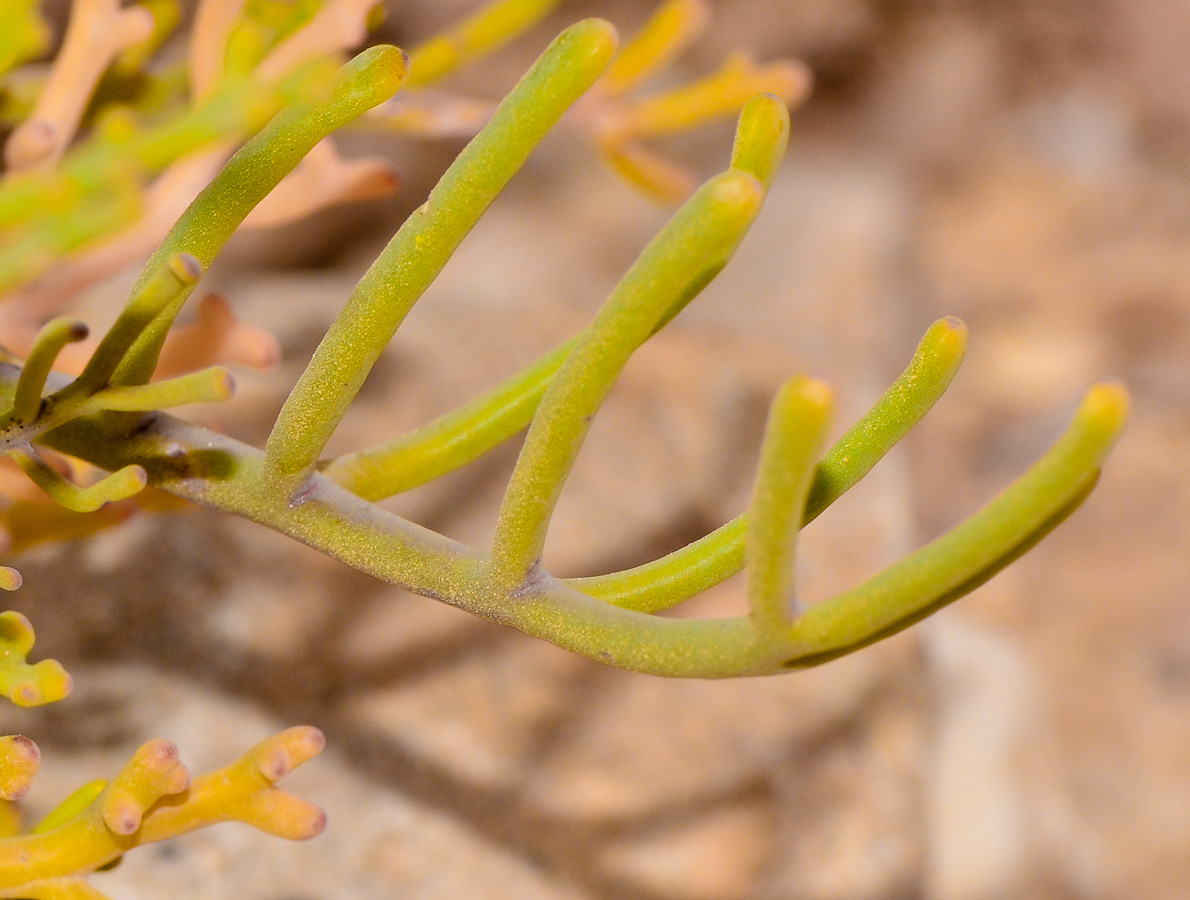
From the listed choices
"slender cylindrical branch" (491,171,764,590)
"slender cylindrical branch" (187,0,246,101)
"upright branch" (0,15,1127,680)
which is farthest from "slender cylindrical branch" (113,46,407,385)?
"slender cylindrical branch" (187,0,246,101)

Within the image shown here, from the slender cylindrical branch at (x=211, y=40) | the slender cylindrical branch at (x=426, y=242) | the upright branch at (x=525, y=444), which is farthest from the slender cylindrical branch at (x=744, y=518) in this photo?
the slender cylindrical branch at (x=211, y=40)

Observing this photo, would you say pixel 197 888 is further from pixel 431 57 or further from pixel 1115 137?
pixel 1115 137

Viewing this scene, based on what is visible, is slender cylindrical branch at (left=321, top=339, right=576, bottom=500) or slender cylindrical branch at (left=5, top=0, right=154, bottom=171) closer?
slender cylindrical branch at (left=321, top=339, right=576, bottom=500)

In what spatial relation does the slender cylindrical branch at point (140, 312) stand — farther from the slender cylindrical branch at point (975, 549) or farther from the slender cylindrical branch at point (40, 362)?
the slender cylindrical branch at point (975, 549)

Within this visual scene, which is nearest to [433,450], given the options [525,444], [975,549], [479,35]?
[525,444]

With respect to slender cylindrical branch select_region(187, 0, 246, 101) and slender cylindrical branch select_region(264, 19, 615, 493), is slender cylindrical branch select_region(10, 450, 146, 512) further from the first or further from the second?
slender cylindrical branch select_region(187, 0, 246, 101)

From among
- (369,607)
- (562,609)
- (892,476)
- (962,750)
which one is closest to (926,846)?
(962,750)
